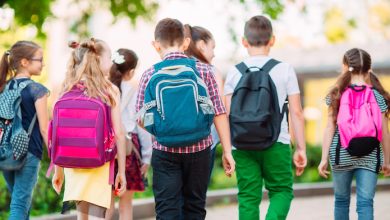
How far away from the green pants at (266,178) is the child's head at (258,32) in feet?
2.60

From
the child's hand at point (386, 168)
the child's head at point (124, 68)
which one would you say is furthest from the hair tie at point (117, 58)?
the child's hand at point (386, 168)

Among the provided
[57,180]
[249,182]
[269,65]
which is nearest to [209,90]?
[269,65]

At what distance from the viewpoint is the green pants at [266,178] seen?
19.5 ft

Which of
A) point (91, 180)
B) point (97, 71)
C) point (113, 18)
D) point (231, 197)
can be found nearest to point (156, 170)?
point (91, 180)

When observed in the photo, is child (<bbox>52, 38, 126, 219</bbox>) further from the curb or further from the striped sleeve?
the curb

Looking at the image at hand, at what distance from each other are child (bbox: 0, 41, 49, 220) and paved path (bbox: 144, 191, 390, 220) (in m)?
3.47

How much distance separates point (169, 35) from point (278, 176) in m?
1.39

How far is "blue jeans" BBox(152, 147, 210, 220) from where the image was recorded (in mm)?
5492

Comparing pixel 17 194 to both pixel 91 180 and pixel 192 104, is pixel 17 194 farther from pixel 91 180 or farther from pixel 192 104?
pixel 192 104

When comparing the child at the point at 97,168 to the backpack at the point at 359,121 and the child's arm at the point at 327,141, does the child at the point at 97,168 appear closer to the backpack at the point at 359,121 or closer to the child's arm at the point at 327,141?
the child's arm at the point at 327,141

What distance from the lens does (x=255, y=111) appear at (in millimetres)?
5828

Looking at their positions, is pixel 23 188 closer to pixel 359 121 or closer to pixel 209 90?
pixel 209 90

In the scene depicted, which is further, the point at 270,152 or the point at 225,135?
the point at 270,152

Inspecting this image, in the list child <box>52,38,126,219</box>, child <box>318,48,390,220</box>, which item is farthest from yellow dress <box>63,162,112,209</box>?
child <box>318,48,390,220</box>
